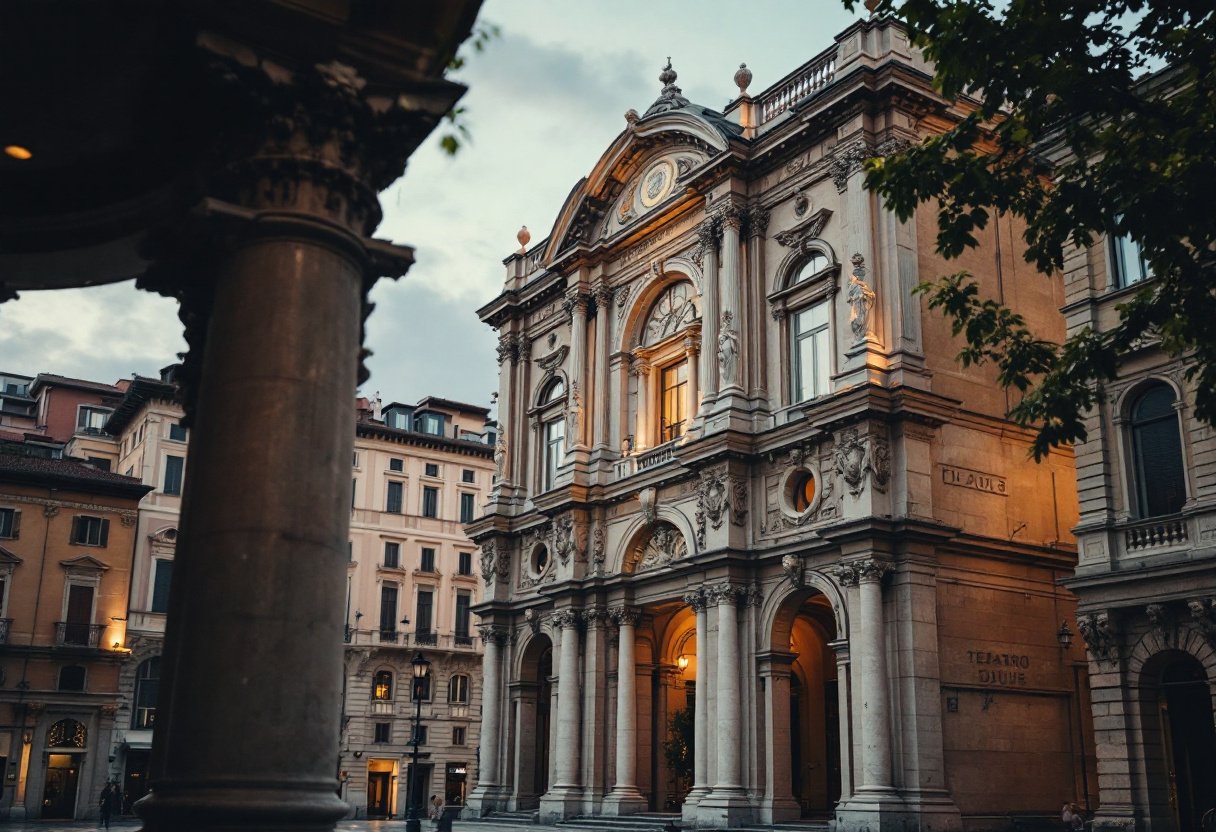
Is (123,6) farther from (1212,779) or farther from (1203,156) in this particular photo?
(1212,779)

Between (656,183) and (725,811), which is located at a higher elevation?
(656,183)

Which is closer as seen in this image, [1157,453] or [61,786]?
[1157,453]

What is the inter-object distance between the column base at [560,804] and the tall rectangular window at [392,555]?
104ft

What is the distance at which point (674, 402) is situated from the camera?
136ft

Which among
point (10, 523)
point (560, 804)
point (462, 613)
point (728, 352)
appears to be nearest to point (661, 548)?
point (728, 352)

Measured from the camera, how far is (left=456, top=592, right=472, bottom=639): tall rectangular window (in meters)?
71.4

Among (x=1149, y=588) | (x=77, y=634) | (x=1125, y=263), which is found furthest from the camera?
(x=77, y=634)

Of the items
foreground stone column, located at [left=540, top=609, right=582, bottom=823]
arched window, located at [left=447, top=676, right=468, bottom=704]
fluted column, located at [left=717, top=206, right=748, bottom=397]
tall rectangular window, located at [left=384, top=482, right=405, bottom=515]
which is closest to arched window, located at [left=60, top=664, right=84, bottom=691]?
tall rectangular window, located at [left=384, top=482, right=405, bottom=515]

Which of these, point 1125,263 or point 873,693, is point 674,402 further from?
point 1125,263

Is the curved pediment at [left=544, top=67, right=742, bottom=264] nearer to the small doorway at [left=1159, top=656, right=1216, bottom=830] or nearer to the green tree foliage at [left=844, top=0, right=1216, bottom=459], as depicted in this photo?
the small doorway at [left=1159, top=656, right=1216, bottom=830]

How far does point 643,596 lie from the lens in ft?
130

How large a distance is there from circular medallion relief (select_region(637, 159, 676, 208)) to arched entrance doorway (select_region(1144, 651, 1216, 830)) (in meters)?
22.3

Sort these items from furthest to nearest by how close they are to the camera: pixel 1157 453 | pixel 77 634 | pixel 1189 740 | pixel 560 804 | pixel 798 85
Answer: pixel 77 634 < pixel 560 804 < pixel 798 85 < pixel 1157 453 < pixel 1189 740

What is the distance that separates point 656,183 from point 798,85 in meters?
6.27
